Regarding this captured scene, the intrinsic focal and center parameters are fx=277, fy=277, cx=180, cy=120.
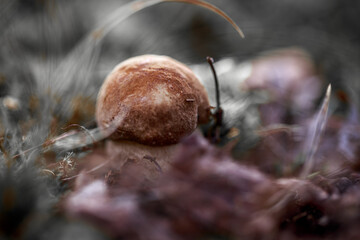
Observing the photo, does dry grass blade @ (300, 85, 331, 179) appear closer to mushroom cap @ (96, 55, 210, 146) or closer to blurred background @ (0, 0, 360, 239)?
blurred background @ (0, 0, 360, 239)

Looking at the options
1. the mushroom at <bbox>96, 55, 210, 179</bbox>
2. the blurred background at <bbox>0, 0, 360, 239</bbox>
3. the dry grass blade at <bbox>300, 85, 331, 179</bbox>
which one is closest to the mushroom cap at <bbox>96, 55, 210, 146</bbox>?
the mushroom at <bbox>96, 55, 210, 179</bbox>

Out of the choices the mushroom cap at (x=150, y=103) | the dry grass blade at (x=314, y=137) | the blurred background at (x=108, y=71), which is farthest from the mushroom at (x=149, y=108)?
the dry grass blade at (x=314, y=137)

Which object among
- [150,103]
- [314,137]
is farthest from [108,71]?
[314,137]

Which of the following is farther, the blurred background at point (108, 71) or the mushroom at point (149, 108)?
the mushroom at point (149, 108)

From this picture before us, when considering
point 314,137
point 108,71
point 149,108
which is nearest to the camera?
point 149,108

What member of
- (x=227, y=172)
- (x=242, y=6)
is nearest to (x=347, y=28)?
(x=242, y=6)

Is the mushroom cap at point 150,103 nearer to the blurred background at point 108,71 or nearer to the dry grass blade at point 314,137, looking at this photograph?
the blurred background at point 108,71

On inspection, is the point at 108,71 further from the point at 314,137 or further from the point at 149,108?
the point at 314,137
